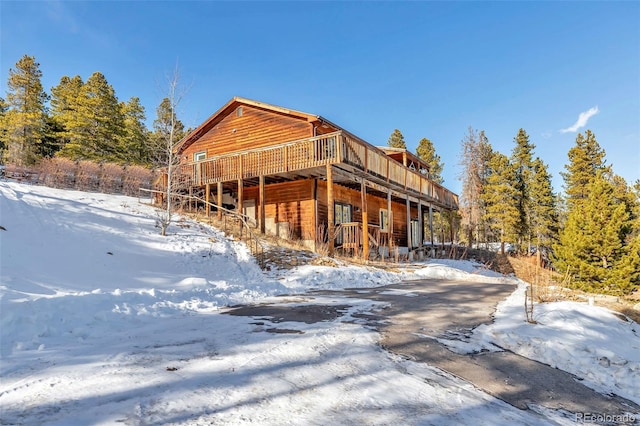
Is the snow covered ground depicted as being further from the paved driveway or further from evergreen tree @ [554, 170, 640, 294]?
evergreen tree @ [554, 170, 640, 294]

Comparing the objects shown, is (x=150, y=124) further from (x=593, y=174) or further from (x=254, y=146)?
(x=593, y=174)

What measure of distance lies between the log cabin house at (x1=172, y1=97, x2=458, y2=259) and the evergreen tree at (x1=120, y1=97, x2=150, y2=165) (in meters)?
14.2

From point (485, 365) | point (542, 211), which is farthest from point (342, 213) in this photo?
point (542, 211)

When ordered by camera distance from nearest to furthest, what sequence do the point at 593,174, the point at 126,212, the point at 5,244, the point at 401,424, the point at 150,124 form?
the point at 401,424
the point at 5,244
the point at 126,212
the point at 593,174
the point at 150,124

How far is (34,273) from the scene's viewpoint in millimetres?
6562

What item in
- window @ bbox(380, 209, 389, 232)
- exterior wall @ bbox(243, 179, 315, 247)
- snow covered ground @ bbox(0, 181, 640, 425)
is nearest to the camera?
snow covered ground @ bbox(0, 181, 640, 425)

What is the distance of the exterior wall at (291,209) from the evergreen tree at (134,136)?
20.3 meters

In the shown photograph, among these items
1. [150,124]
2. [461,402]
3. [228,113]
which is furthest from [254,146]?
[150,124]

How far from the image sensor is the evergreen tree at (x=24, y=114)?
28438 mm

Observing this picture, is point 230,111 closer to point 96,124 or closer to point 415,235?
point 415,235

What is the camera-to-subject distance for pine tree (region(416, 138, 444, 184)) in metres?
41.5

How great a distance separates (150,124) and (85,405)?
44668mm

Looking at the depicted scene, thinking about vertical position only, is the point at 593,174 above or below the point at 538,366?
above

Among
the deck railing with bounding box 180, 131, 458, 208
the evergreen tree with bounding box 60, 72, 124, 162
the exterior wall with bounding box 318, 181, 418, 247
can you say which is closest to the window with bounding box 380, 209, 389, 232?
the exterior wall with bounding box 318, 181, 418, 247
